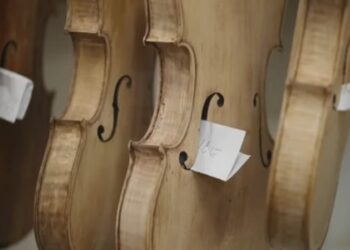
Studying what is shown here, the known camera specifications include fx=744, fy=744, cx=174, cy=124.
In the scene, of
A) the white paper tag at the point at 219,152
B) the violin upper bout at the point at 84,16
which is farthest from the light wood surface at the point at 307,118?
the violin upper bout at the point at 84,16

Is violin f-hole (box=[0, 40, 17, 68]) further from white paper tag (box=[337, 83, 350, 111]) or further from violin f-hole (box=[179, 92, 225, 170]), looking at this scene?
white paper tag (box=[337, 83, 350, 111])

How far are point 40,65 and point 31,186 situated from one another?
10.3 inches

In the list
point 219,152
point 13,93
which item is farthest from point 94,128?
point 219,152

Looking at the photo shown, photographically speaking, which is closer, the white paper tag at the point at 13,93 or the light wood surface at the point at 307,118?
the light wood surface at the point at 307,118

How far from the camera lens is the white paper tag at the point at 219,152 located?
1.11 metres

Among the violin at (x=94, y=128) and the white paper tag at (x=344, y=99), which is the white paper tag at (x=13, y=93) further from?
the white paper tag at (x=344, y=99)

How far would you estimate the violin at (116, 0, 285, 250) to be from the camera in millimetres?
1089

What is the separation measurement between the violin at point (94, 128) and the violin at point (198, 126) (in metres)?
0.19

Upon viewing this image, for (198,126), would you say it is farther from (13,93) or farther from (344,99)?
(13,93)

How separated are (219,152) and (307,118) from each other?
18 centimetres

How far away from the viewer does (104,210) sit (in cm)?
136

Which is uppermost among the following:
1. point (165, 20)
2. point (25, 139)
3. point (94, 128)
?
point (165, 20)

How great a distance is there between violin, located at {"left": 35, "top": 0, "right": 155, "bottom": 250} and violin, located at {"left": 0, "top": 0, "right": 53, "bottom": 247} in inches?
10.3

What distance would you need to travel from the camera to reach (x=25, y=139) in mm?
1593
